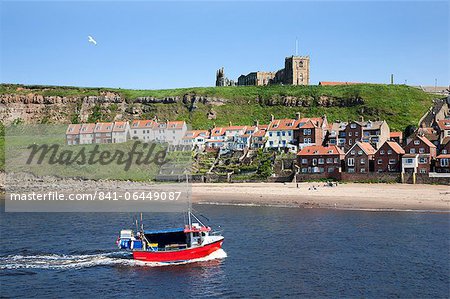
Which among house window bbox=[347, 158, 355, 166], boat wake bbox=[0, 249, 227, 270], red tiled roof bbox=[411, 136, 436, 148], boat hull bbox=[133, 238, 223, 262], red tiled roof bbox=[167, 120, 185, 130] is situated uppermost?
red tiled roof bbox=[167, 120, 185, 130]

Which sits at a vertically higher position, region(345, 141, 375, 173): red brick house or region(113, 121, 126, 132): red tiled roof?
region(113, 121, 126, 132): red tiled roof

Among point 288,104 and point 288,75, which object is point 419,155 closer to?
point 288,104

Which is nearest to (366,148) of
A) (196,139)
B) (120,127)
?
(196,139)

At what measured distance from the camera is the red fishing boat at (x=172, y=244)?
41497mm

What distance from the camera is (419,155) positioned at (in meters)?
77.8

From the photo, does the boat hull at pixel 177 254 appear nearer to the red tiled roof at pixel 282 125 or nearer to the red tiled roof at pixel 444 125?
the red tiled roof at pixel 444 125

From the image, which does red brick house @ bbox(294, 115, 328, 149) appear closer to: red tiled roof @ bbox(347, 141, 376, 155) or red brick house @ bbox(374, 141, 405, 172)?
red tiled roof @ bbox(347, 141, 376, 155)

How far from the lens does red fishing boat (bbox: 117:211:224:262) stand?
136 feet

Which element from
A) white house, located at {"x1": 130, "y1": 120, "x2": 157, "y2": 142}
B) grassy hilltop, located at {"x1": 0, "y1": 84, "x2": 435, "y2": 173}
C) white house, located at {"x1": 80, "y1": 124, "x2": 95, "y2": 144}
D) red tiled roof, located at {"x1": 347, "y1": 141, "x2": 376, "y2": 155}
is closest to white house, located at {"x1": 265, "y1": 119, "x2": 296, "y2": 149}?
red tiled roof, located at {"x1": 347, "y1": 141, "x2": 376, "y2": 155}

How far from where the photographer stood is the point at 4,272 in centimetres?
3853

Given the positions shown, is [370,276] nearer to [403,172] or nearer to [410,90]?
[403,172]

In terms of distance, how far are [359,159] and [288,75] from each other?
85643 millimetres

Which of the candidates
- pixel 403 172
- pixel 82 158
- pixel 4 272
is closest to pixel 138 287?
pixel 4 272

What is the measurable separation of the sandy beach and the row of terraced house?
538cm
